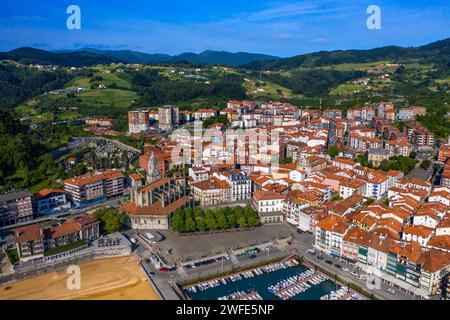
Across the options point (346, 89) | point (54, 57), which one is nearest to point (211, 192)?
point (346, 89)

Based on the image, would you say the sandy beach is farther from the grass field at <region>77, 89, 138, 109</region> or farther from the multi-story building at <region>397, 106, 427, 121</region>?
the grass field at <region>77, 89, 138, 109</region>

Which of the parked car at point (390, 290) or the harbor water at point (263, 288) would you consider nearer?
the parked car at point (390, 290)

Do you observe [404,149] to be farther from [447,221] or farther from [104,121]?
[104,121]

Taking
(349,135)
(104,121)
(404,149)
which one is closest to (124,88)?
(104,121)

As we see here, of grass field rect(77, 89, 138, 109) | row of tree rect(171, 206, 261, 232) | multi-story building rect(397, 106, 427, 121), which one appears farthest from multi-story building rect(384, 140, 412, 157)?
grass field rect(77, 89, 138, 109)

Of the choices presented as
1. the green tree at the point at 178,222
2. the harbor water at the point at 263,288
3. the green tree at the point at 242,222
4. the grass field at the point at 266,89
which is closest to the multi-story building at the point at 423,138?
the green tree at the point at 242,222

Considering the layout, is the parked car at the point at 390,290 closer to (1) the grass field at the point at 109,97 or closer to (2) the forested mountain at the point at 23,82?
(1) the grass field at the point at 109,97
